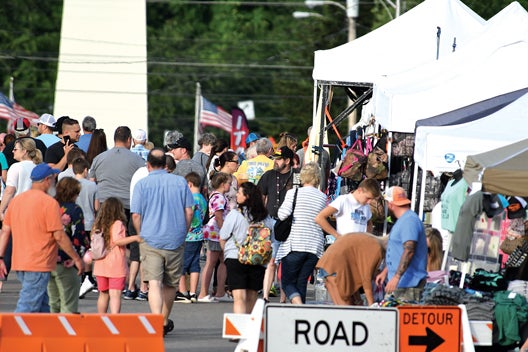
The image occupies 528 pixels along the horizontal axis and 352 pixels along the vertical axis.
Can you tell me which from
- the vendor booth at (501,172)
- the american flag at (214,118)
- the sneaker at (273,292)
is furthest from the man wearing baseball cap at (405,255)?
the american flag at (214,118)

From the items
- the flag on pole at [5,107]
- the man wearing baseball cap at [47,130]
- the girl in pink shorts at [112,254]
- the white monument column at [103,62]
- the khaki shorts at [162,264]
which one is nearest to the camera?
the girl in pink shorts at [112,254]

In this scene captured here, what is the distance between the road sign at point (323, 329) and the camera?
10266mm

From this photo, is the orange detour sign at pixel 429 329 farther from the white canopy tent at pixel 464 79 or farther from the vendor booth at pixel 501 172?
the white canopy tent at pixel 464 79

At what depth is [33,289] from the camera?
468 inches

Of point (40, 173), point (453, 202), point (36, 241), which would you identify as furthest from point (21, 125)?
point (36, 241)

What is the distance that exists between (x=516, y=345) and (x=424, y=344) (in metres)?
1.87

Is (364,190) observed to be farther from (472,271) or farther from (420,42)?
(420,42)

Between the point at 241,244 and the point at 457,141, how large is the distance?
244cm

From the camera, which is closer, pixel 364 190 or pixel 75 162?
pixel 364 190

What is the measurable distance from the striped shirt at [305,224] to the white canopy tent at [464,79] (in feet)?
9.03

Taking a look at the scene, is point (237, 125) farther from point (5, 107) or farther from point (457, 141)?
point (457, 141)

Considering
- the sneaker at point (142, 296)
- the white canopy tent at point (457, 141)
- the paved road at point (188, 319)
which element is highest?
the white canopy tent at point (457, 141)

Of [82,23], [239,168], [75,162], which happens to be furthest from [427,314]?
[82,23]

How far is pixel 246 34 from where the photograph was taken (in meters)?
83.9
